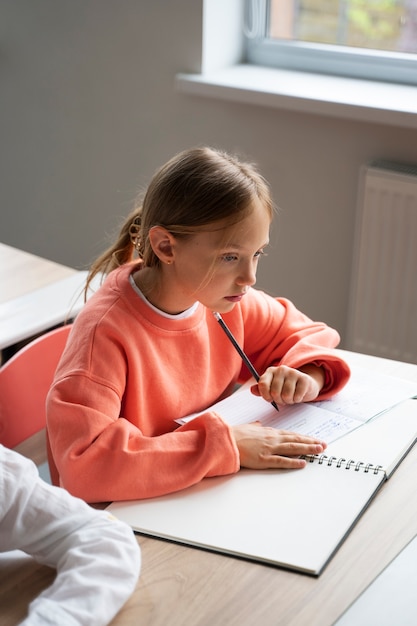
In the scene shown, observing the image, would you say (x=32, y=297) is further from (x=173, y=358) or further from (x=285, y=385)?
(x=285, y=385)

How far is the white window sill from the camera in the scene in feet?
7.07

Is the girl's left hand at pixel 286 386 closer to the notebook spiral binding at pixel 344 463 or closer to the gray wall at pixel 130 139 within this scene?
the notebook spiral binding at pixel 344 463

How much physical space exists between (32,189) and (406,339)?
1.40 m

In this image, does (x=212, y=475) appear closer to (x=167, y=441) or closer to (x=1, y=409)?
(x=167, y=441)

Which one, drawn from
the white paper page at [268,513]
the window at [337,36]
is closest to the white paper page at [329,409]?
the white paper page at [268,513]

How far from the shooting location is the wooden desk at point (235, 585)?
3.02ft

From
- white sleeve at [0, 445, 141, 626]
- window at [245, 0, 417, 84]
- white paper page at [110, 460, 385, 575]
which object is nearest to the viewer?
white sleeve at [0, 445, 141, 626]

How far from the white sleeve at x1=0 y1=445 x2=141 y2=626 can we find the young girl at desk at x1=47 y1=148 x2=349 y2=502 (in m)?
0.13

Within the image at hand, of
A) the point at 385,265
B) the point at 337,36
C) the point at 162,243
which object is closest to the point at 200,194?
the point at 162,243

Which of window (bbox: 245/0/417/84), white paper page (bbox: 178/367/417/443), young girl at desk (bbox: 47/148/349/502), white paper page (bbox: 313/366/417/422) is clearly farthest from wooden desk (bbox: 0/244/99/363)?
window (bbox: 245/0/417/84)

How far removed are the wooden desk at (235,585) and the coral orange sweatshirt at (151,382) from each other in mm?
118

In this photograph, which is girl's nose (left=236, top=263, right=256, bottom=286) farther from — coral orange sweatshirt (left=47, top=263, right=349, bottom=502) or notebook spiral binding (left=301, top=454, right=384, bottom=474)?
notebook spiral binding (left=301, top=454, right=384, bottom=474)

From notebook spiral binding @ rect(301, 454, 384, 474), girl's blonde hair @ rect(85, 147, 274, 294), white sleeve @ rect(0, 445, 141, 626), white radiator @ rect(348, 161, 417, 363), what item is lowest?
white radiator @ rect(348, 161, 417, 363)

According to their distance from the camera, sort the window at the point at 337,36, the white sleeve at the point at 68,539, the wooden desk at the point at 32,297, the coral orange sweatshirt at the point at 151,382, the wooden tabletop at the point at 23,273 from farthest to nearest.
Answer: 1. the window at the point at 337,36
2. the wooden tabletop at the point at 23,273
3. the wooden desk at the point at 32,297
4. the coral orange sweatshirt at the point at 151,382
5. the white sleeve at the point at 68,539
